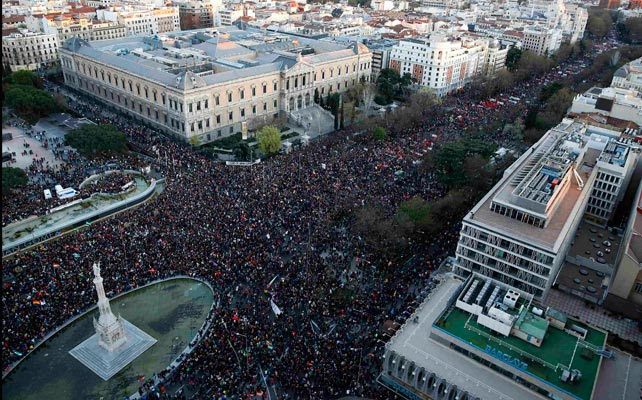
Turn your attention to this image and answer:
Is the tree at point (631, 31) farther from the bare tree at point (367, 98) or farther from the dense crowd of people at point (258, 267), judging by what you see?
the dense crowd of people at point (258, 267)

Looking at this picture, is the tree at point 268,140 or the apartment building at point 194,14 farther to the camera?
the apartment building at point 194,14

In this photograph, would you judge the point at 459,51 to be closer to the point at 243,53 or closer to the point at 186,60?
the point at 243,53

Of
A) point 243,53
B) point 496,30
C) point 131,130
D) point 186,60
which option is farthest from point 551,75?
point 131,130

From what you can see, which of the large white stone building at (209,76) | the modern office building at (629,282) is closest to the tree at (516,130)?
the large white stone building at (209,76)

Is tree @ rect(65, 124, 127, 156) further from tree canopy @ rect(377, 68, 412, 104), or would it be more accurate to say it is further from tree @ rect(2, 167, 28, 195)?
tree canopy @ rect(377, 68, 412, 104)

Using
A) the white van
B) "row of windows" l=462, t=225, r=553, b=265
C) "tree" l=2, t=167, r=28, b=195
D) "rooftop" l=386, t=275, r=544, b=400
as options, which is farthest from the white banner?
"tree" l=2, t=167, r=28, b=195

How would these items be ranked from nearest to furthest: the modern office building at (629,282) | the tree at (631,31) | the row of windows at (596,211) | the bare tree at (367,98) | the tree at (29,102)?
1. the modern office building at (629,282)
2. the row of windows at (596,211)
3. the tree at (29,102)
4. the bare tree at (367,98)
5. the tree at (631,31)

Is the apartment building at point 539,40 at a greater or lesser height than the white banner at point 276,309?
greater
